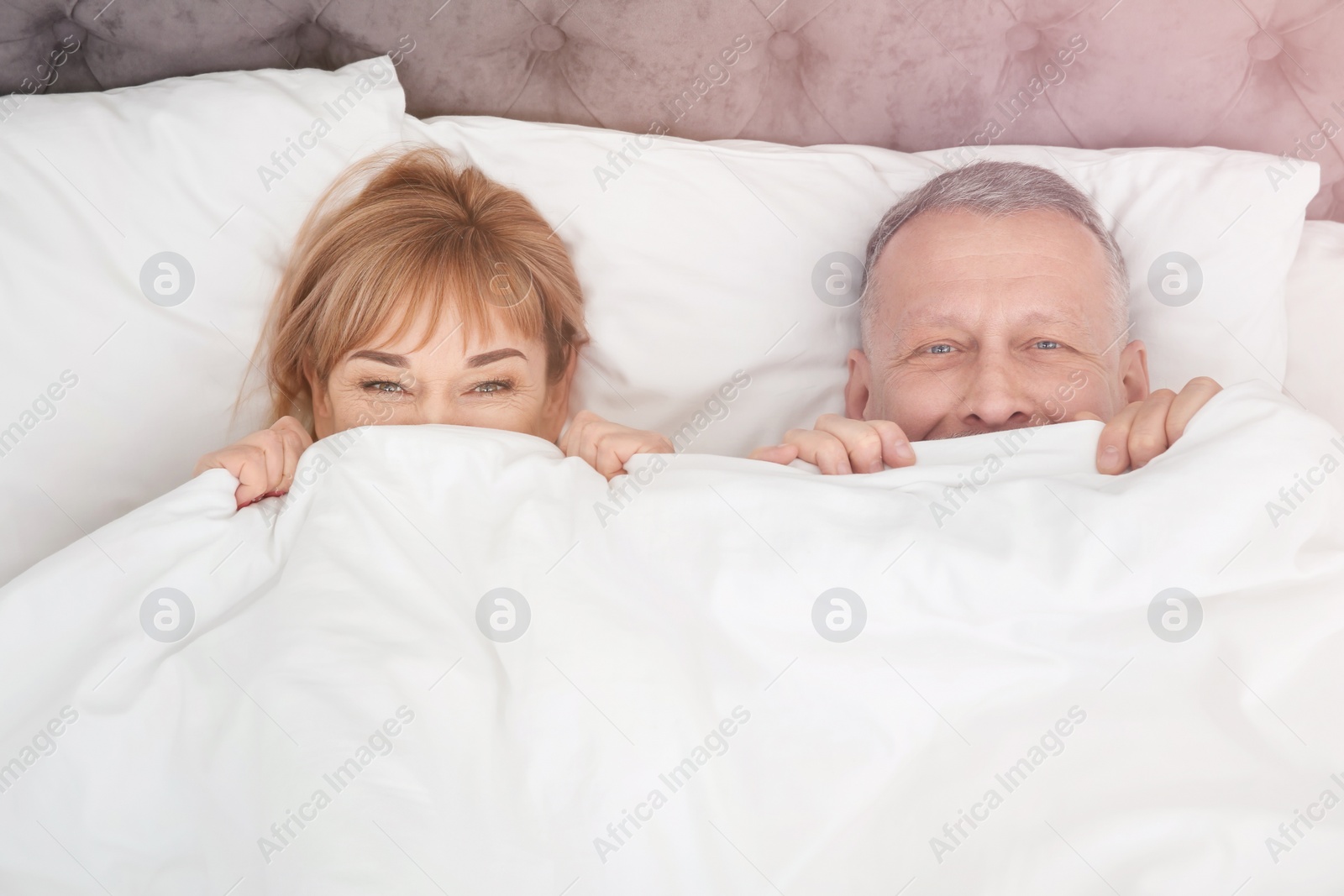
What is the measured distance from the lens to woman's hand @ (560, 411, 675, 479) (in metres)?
1.25

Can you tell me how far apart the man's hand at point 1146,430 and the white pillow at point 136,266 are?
114 centimetres

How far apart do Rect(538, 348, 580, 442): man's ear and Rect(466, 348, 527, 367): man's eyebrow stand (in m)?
0.15

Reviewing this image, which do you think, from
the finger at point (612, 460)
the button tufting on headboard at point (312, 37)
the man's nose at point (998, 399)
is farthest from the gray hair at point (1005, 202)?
the button tufting on headboard at point (312, 37)

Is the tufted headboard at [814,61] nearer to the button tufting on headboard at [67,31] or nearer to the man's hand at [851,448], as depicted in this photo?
the button tufting on headboard at [67,31]

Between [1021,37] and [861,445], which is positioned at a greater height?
[1021,37]

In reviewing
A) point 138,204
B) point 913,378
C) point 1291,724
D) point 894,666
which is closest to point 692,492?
point 894,666

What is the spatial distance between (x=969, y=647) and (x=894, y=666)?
0.26 ft

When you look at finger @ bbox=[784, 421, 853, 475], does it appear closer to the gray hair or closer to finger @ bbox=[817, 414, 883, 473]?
finger @ bbox=[817, 414, 883, 473]

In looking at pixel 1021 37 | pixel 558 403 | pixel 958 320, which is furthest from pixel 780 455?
pixel 1021 37

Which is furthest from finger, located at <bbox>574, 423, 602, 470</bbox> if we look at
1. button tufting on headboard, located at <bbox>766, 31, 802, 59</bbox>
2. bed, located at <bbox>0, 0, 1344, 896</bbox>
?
button tufting on headboard, located at <bbox>766, 31, 802, 59</bbox>

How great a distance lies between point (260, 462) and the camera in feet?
3.97

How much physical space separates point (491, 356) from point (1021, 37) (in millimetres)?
1075

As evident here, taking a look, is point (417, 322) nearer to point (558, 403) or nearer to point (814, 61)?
point (558, 403)

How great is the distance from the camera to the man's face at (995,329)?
127cm
